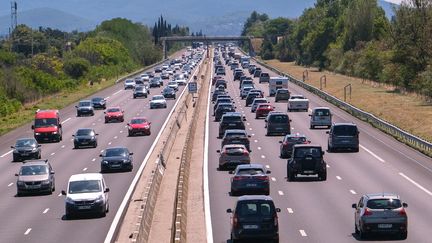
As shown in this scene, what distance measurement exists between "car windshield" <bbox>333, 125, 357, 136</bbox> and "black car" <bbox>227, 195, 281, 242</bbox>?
28149 millimetres

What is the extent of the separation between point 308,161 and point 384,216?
1602 cm

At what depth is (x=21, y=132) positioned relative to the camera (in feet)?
258

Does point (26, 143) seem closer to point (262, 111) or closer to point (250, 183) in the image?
point (250, 183)

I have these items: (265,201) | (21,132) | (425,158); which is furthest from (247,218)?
(21,132)

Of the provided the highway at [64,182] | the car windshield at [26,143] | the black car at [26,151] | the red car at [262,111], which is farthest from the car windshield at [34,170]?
the red car at [262,111]

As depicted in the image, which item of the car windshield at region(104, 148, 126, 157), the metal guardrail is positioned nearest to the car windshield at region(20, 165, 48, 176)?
the car windshield at region(104, 148, 126, 157)

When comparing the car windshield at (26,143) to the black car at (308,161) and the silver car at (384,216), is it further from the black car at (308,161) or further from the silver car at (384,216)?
the silver car at (384,216)

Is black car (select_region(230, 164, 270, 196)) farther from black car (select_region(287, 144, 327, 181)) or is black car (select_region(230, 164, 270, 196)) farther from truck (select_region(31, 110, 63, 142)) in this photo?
truck (select_region(31, 110, 63, 142))

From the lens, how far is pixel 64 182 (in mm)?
47188

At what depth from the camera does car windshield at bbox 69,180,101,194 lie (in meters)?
37.0

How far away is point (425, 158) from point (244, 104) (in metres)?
46.7

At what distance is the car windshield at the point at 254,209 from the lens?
2838 cm

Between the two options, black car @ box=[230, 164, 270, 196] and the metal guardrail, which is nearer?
black car @ box=[230, 164, 270, 196]

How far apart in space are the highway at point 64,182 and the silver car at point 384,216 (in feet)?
25.9
